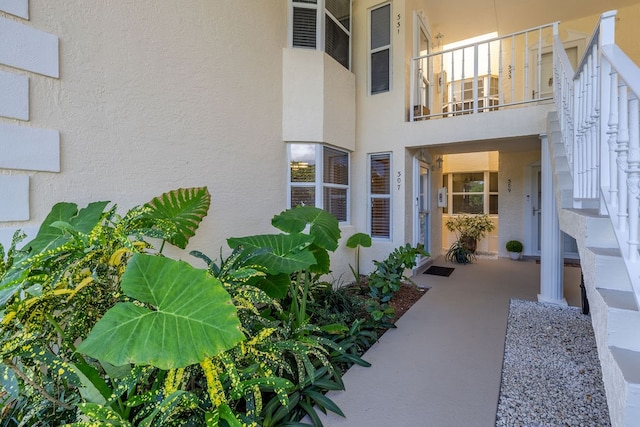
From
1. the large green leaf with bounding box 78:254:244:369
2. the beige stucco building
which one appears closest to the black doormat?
the beige stucco building

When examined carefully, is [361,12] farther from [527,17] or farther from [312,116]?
[527,17]

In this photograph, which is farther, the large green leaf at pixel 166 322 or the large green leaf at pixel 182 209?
the large green leaf at pixel 182 209

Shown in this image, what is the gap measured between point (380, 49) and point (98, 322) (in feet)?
18.4

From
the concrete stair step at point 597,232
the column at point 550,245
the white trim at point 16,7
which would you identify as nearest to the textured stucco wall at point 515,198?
the column at point 550,245

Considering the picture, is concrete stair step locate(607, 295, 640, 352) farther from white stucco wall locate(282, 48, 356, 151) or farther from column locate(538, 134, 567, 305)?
white stucco wall locate(282, 48, 356, 151)

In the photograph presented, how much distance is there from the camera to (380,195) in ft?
17.3

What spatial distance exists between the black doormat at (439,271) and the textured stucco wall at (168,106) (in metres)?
3.36

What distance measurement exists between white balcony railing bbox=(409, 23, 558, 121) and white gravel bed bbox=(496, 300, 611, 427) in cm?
290

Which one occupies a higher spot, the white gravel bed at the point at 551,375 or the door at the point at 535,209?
the door at the point at 535,209

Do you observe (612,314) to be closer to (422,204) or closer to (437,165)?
(422,204)

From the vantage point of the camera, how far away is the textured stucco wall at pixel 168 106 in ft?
7.23

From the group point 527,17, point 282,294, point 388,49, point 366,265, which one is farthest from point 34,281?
point 527,17

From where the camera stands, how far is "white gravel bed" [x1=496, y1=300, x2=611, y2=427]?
1960 millimetres

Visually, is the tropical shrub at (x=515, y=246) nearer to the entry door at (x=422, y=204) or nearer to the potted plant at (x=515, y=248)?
the potted plant at (x=515, y=248)
